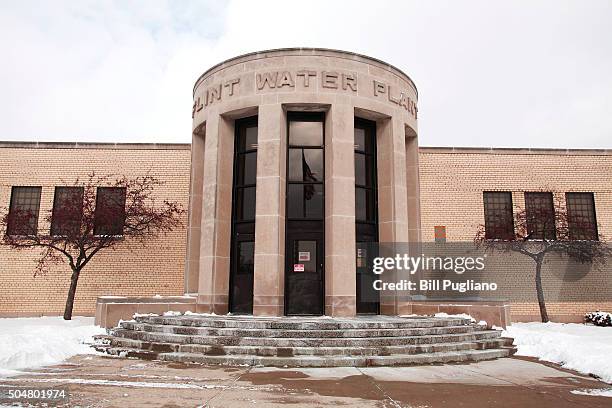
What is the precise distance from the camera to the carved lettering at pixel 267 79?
48.9 ft

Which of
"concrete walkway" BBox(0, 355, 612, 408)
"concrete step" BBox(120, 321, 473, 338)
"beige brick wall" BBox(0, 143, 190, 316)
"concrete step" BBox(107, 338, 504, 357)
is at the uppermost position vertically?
"beige brick wall" BBox(0, 143, 190, 316)

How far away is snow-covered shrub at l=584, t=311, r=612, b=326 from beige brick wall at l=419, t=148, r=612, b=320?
0.56 metres

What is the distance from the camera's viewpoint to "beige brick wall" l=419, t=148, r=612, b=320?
21078 mm

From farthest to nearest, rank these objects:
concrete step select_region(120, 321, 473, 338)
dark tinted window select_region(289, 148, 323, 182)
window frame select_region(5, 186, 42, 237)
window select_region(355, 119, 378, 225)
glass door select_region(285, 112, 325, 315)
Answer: window frame select_region(5, 186, 42, 237) → window select_region(355, 119, 378, 225) → dark tinted window select_region(289, 148, 323, 182) → glass door select_region(285, 112, 325, 315) → concrete step select_region(120, 321, 473, 338)

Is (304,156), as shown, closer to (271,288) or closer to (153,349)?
(271,288)

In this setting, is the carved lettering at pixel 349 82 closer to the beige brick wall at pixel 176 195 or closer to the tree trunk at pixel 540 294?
the beige brick wall at pixel 176 195

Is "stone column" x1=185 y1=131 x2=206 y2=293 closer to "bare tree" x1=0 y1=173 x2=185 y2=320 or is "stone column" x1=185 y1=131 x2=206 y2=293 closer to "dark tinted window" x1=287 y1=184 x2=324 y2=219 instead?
"bare tree" x1=0 y1=173 x2=185 y2=320

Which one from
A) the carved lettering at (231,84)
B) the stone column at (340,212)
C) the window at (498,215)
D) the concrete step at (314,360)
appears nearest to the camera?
the concrete step at (314,360)

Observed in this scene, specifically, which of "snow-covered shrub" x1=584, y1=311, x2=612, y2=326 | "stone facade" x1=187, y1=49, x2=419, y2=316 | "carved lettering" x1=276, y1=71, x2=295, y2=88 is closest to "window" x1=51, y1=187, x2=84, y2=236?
"stone facade" x1=187, y1=49, x2=419, y2=316

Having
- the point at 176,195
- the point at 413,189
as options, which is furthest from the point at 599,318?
the point at 176,195

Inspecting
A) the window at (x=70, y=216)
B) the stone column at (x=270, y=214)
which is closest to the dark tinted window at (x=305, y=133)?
the stone column at (x=270, y=214)

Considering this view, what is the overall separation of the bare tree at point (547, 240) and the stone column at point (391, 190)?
22.9 feet

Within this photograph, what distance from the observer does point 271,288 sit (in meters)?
13.7

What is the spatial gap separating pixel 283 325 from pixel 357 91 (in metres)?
8.13
